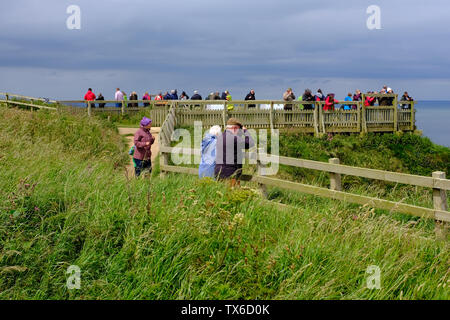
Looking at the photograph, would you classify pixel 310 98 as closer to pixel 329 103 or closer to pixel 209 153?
pixel 329 103

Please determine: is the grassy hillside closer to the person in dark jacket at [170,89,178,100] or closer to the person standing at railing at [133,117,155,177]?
the person standing at railing at [133,117,155,177]

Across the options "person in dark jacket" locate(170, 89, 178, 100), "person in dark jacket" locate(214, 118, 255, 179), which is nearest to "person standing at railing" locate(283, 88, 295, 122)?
"person in dark jacket" locate(170, 89, 178, 100)

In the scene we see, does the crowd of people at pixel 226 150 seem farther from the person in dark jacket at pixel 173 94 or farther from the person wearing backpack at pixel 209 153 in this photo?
the person in dark jacket at pixel 173 94

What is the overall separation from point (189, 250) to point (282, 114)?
62.4 ft

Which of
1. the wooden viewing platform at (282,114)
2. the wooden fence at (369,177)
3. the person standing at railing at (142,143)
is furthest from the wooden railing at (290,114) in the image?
the wooden fence at (369,177)

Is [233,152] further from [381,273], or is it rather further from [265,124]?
[265,124]

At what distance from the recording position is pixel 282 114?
23.4m

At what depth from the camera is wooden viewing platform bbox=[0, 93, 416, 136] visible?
854 inches

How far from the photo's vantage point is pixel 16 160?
7031 mm

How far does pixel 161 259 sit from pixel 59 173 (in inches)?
107

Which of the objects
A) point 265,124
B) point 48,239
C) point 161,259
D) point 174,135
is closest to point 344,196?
point 161,259

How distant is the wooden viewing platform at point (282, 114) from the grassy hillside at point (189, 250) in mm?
15597

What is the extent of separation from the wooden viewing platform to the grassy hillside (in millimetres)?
15597
